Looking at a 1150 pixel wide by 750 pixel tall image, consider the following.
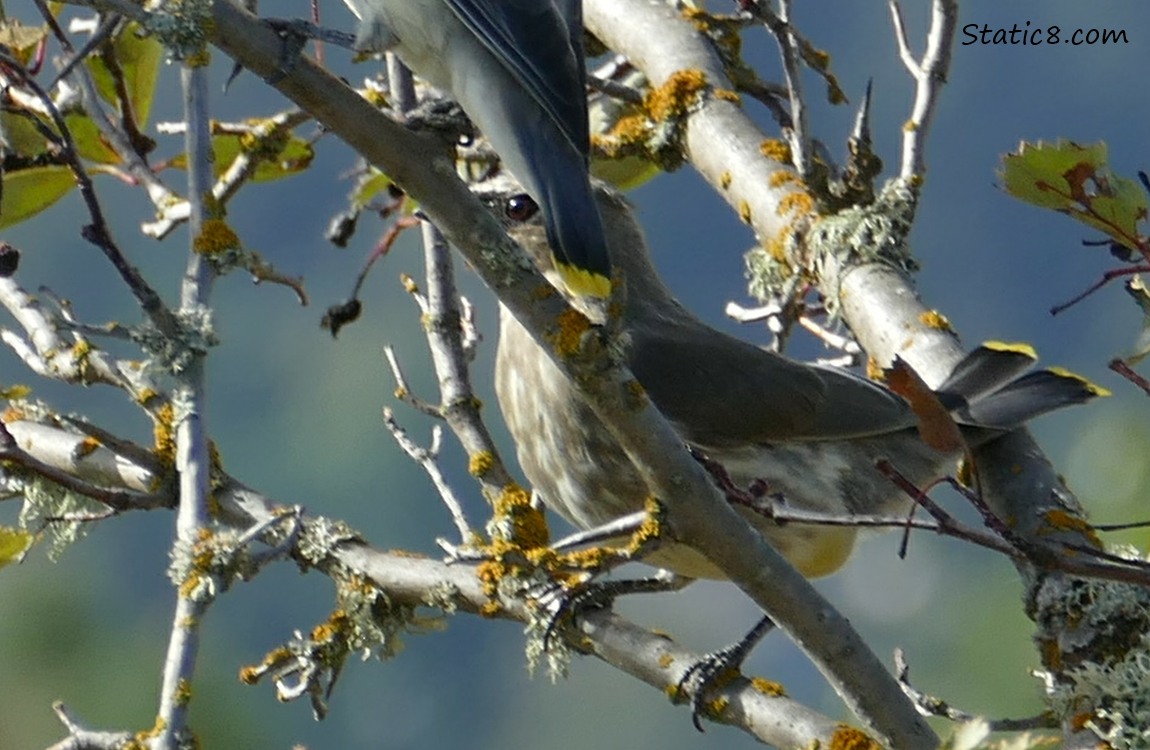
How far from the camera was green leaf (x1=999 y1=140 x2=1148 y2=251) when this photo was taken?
1.68 meters

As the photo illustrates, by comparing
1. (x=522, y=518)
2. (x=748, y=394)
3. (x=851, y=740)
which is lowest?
(x=851, y=740)

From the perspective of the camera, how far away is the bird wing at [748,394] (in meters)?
3.23

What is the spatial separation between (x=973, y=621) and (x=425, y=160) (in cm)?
533

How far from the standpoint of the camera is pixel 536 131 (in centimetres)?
239

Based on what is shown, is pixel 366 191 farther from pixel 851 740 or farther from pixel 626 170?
pixel 851 740

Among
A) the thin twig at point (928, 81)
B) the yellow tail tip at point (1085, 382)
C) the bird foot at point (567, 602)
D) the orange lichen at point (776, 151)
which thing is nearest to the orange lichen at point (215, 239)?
the bird foot at point (567, 602)

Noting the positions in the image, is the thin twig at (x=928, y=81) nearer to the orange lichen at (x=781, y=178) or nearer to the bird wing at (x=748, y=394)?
the orange lichen at (x=781, y=178)

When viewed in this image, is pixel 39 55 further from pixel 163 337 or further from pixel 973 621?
pixel 973 621

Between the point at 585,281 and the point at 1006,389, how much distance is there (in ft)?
3.68

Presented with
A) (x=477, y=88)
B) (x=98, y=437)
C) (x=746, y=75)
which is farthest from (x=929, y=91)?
(x=98, y=437)

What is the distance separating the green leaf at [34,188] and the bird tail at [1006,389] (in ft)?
4.95

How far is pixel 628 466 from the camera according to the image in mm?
3004

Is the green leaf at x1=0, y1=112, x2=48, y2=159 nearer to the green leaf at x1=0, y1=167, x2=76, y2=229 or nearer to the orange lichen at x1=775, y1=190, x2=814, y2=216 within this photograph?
the green leaf at x1=0, y1=167, x2=76, y2=229

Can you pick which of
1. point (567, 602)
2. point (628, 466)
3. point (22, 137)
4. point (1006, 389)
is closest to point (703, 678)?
point (567, 602)
